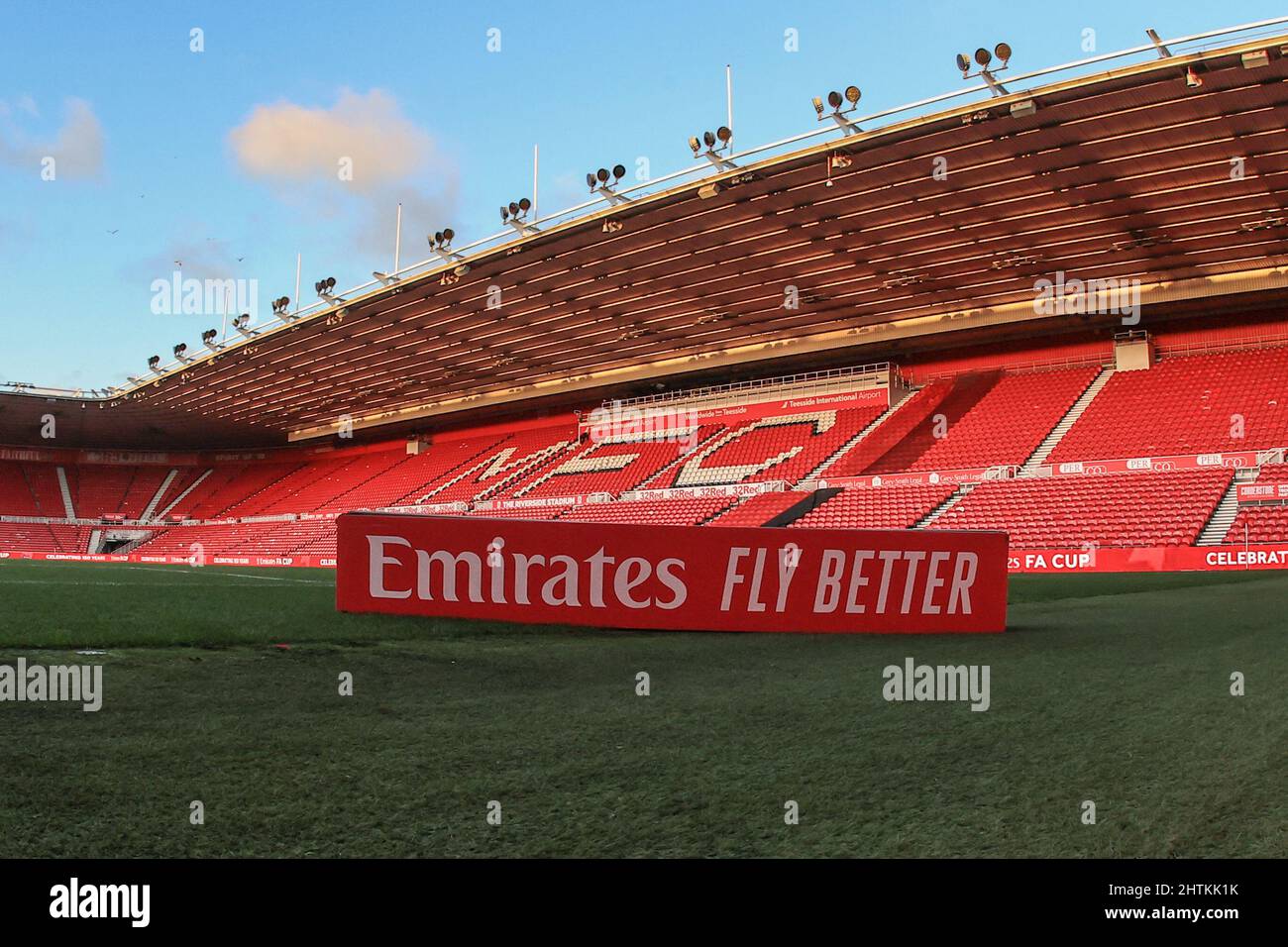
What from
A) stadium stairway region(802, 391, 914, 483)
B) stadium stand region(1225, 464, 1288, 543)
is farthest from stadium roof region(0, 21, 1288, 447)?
stadium stand region(1225, 464, 1288, 543)

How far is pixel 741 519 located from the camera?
24.1 metres

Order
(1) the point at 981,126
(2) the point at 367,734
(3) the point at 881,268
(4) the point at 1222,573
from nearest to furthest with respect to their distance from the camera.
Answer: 1. (2) the point at 367,734
2. (4) the point at 1222,573
3. (1) the point at 981,126
4. (3) the point at 881,268

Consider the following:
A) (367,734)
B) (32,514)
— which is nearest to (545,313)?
(367,734)

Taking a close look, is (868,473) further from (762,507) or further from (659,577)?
(659,577)

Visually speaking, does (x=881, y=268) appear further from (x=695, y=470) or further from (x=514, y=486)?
(x=514, y=486)

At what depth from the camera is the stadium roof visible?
15.9 metres

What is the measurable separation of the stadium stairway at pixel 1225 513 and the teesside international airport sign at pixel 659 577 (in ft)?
36.5

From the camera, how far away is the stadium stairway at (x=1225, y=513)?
16094mm

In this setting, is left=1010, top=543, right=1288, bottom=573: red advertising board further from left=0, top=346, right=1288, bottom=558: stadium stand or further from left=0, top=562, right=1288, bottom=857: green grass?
left=0, top=562, right=1288, bottom=857: green grass

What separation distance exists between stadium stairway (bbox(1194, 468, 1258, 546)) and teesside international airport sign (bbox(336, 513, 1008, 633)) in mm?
11114

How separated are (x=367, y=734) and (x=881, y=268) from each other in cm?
2176

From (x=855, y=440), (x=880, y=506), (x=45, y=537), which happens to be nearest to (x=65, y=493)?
(x=45, y=537)
